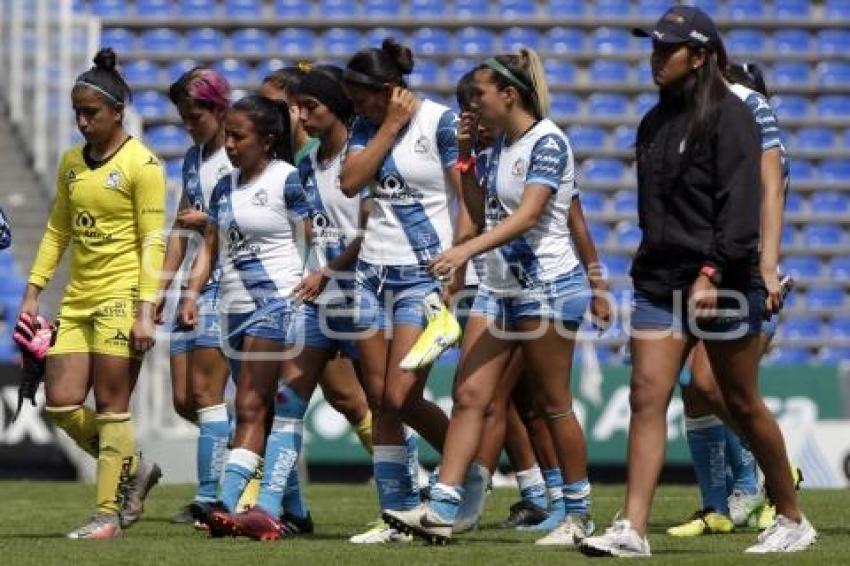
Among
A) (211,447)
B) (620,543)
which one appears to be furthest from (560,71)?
(620,543)

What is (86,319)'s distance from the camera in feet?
28.6

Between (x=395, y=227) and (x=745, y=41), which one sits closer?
(x=395, y=227)

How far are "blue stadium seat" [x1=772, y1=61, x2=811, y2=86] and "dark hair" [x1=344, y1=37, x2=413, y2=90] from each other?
46.4 ft

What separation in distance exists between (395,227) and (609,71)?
13.9 m

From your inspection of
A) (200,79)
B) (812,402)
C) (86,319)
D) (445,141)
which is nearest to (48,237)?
(86,319)

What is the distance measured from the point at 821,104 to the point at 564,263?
1439 cm

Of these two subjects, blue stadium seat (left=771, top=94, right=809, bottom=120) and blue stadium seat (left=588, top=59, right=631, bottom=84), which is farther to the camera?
blue stadium seat (left=588, top=59, right=631, bottom=84)

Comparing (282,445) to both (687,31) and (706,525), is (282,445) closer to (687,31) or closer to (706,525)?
(706,525)

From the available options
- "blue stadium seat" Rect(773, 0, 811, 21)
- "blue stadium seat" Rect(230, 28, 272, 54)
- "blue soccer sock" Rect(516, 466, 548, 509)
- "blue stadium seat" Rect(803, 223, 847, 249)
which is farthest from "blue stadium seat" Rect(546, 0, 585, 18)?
"blue soccer sock" Rect(516, 466, 548, 509)

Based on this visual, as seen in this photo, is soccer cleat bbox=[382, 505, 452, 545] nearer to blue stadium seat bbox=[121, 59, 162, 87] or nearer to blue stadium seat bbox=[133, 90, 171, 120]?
blue stadium seat bbox=[133, 90, 171, 120]

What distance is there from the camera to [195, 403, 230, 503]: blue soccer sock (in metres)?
10.0

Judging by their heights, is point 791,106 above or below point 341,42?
below

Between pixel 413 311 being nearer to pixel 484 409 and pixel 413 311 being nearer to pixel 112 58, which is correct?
pixel 484 409

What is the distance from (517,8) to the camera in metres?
22.2
